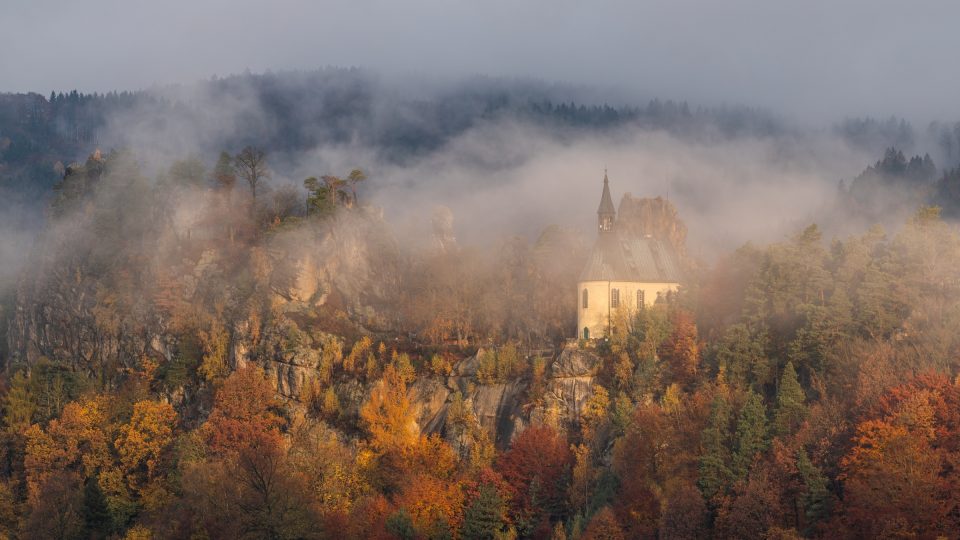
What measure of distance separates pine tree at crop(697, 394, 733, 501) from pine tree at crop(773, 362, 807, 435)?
277cm

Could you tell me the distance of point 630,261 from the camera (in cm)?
8600

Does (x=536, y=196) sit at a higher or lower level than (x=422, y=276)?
higher

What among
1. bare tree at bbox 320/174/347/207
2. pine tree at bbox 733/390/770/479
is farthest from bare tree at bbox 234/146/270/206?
pine tree at bbox 733/390/770/479

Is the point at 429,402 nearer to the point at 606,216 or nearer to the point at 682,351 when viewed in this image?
the point at 682,351

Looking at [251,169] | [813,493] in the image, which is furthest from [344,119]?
[813,493]

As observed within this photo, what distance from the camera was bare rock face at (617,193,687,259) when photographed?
300 ft

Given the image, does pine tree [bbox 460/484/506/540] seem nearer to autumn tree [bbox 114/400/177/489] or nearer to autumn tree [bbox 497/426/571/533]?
autumn tree [bbox 497/426/571/533]

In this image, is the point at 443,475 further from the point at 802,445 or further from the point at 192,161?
the point at 192,161

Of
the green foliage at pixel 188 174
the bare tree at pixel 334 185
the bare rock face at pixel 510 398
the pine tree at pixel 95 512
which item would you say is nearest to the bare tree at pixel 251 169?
the green foliage at pixel 188 174

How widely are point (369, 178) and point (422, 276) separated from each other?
36.7m

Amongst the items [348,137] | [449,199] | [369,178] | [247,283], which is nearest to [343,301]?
[247,283]

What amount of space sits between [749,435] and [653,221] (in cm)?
3327

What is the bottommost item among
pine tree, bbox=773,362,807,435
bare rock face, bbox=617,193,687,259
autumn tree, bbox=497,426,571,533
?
autumn tree, bbox=497,426,571,533

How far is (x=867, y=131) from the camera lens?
14775 centimetres
